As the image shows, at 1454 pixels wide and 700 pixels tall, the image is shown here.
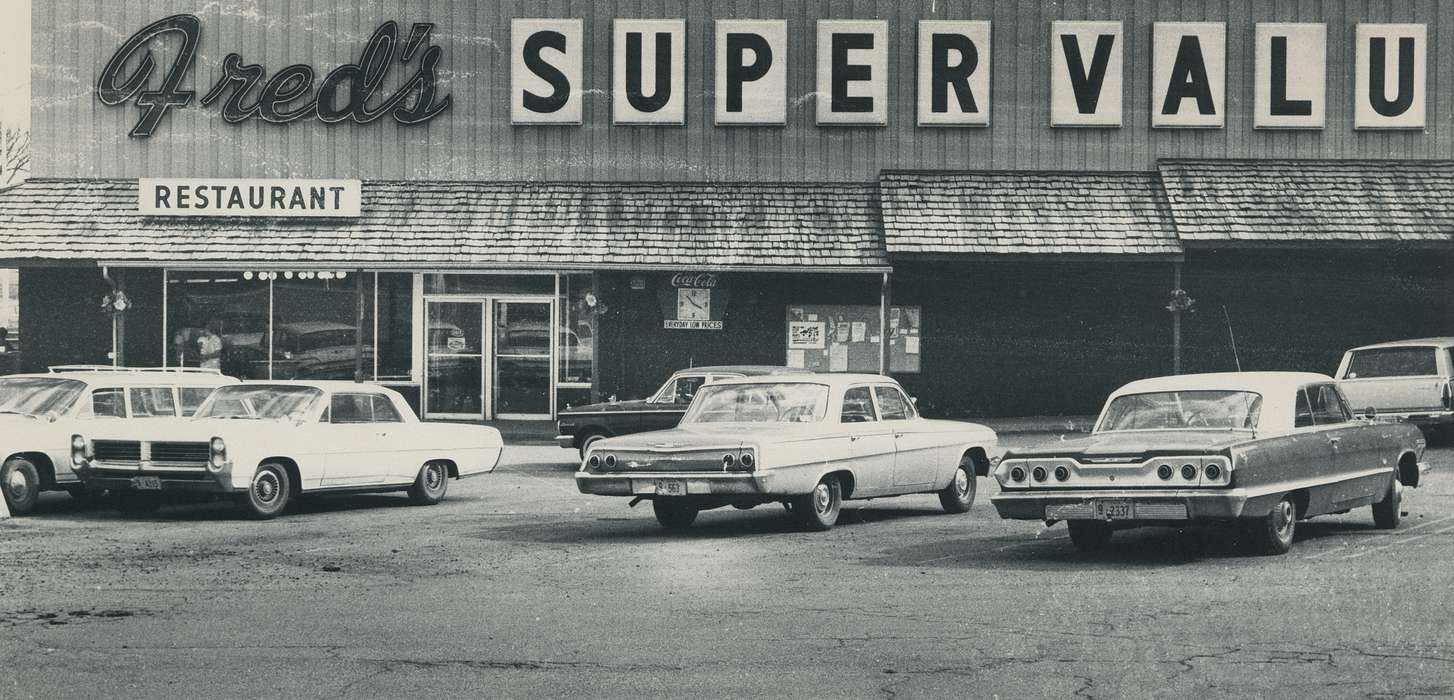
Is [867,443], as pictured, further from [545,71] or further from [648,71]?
[545,71]

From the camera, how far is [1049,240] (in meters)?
27.3

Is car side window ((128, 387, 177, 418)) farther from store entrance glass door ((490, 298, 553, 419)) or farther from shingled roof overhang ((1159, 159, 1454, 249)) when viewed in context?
shingled roof overhang ((1159, 159, 1454, 249))

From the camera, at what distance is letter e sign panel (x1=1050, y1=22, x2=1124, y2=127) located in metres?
28.7

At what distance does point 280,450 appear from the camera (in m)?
15.6

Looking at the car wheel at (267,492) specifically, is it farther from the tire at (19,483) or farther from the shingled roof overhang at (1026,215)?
the shingled roof overhang at (1026,215)

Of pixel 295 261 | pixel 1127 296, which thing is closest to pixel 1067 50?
pixel 1127 296

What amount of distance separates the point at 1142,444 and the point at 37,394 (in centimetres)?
1077

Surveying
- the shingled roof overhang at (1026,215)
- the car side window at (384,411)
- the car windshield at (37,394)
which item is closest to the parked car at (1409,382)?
the shingled roof overhang at (1026,215)

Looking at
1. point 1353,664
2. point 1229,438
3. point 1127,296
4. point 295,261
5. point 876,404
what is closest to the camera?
point 1353,664

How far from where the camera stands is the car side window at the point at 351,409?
54.0ft

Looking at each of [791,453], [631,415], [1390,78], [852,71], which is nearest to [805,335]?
[852,71]

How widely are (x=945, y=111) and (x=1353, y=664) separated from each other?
21.6 m

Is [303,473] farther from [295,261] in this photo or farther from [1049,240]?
[1049,240]

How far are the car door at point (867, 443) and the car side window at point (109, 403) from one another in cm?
718
